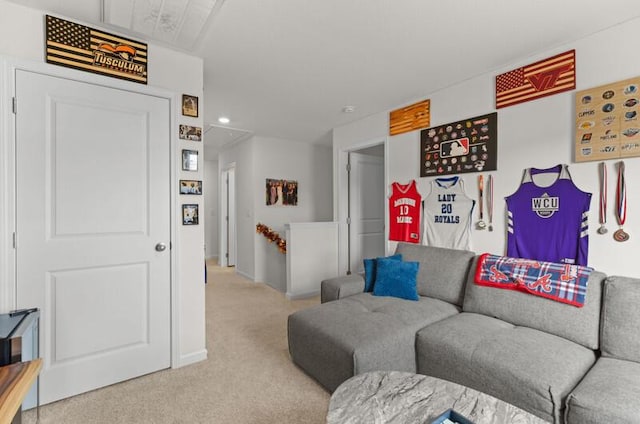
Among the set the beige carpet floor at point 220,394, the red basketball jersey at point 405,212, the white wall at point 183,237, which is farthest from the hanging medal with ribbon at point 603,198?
the white wall at point 183,237

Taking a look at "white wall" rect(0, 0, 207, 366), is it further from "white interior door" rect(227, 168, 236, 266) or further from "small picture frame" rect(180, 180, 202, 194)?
"white interior door" rect(227, 168, 236, 266)

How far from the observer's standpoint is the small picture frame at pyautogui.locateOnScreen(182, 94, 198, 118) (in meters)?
2.34

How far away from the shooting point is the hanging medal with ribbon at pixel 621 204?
1917 mm

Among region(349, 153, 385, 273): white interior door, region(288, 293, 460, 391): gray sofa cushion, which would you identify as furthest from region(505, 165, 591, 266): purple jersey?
region(349, 153, 385, 273): white interior door

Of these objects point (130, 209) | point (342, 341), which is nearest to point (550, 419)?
point (342, 341)

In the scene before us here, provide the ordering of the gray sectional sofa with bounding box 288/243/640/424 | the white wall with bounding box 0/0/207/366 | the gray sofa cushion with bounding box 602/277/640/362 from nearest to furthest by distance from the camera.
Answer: the gray sectional sofa with bounding box 288/243/640/424 < the gray sofa cushion with bounding box 602/277/640/362 < the white wall with bounding box 0/0/207/366

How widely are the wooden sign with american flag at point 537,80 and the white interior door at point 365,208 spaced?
216 cm

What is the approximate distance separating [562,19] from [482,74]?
759 millimetres

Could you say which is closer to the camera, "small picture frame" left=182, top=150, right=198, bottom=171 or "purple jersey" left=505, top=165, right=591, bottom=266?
"purple jersey" left=505, top=165, right=591, bottom=266

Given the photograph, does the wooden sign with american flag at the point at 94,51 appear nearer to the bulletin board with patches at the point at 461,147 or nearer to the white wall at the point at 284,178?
the bulletin board with patches at the point at 461,147

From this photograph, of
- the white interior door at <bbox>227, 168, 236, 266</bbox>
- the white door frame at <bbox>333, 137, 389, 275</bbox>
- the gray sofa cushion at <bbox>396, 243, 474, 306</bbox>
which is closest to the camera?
the gray sofa cushion at <bbox>396, 243, 474, 306</bbox>

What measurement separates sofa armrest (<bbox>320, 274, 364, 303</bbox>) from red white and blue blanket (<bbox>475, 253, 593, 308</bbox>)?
3.29ft

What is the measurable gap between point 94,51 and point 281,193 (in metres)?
3.30

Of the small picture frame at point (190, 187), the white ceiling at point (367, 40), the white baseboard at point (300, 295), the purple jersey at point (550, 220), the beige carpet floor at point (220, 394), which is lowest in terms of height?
the beige carpet floor at point (220, 394)
